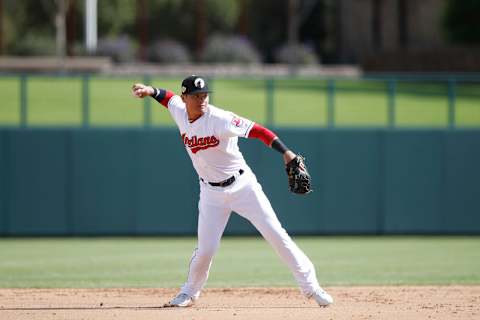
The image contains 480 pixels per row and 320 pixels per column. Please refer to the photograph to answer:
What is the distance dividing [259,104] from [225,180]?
16.4 metres

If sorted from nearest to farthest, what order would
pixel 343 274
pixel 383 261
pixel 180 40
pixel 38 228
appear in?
pixel 343 274 → pixel 383 261 → pixel 38 228 → pixel 180 40

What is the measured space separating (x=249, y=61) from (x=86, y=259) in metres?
25.1

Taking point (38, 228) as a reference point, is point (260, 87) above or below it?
above

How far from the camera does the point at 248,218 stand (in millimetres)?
8688

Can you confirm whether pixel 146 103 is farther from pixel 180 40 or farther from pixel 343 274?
pixel 180 40

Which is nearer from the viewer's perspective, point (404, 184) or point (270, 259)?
point (270, 259)

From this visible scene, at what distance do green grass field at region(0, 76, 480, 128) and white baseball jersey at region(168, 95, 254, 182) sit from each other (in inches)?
367

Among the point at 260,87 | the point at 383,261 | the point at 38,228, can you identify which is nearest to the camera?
the point at 383,261

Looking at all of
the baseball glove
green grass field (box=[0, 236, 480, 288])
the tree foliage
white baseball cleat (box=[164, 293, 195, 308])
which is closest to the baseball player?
the baseball glove

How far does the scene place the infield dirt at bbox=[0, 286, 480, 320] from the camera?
28.4ft

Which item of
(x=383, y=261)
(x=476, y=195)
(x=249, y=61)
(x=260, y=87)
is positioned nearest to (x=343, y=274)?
(x=383, y=261)

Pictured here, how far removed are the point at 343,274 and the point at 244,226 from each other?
529 cm

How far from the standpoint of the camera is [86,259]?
13.9 metres

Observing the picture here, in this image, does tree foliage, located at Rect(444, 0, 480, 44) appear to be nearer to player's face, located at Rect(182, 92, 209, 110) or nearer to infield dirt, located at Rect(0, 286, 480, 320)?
infield dirt, located at Rect(0, 286, 480, 320)
